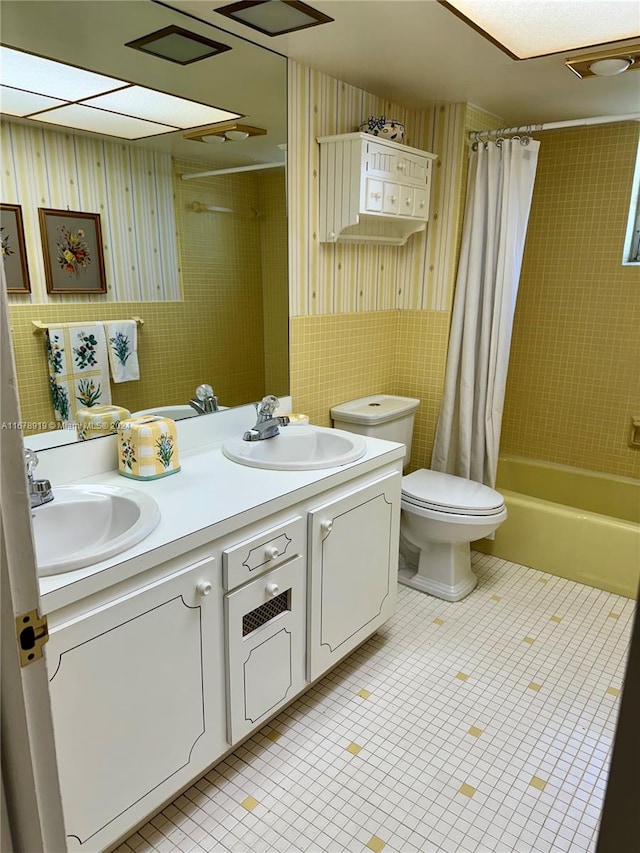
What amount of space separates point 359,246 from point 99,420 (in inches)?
59.1

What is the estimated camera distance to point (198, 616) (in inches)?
58.1

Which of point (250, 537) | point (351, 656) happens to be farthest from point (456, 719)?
point (250, 537)

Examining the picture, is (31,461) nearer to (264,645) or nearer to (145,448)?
(145,448)

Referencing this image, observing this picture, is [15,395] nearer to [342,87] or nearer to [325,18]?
[325,18]

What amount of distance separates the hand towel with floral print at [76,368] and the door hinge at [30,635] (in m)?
1.06

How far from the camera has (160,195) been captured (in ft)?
6.14

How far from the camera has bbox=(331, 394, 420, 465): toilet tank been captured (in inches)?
106

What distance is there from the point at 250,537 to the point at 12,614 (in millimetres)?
898

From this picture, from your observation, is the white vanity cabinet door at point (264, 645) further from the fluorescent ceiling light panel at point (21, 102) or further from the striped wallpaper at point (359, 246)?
the fluorescent ceiling light panel at point (21, 102)

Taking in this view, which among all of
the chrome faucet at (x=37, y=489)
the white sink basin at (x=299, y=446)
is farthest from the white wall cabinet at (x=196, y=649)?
the chrome faucet at (x=37, y=489)

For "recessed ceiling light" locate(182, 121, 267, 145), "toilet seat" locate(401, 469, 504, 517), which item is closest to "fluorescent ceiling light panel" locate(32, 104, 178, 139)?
"recessed ceiling light" locate(182, 121, 267, 145)

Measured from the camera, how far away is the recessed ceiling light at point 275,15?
1721 mm

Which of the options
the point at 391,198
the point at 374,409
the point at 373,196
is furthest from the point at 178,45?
the point at 374,409

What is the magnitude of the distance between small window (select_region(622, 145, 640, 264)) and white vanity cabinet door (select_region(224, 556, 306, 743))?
2.61 m
